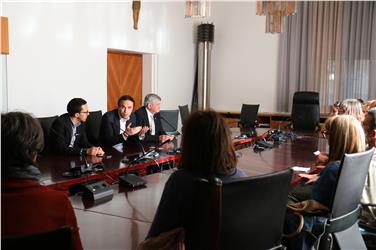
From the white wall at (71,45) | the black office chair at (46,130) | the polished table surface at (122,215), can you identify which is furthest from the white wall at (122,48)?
the polished table surface at (122,215)

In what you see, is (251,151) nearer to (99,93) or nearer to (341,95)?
(99,93)

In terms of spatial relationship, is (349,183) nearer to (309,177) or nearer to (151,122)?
(309,177)

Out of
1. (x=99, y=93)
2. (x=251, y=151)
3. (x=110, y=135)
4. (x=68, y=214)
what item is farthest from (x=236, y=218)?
(x=99, y=93)

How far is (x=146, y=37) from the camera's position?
666 centimetres

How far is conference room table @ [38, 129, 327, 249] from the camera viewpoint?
1.63 metres

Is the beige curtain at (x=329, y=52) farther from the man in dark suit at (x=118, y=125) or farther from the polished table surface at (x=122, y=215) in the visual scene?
the polished table surface at (x=122, y=215)

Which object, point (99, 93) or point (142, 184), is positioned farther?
point (99, 93)

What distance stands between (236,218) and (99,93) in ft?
15.8

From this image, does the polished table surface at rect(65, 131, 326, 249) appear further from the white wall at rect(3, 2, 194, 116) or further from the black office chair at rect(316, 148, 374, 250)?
the white wall at rect(3, 2, 194, 116)

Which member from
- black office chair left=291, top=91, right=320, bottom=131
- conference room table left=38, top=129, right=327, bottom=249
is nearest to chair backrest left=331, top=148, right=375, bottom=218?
conference room table left=38, top=129, right=327, bottom=249

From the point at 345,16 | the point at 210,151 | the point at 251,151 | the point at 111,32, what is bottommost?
the point at 251,151

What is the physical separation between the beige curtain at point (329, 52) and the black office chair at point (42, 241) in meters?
6.80

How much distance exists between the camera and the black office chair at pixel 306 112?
21.9 ft

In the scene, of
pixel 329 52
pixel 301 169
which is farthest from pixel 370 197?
pixel 329 52
